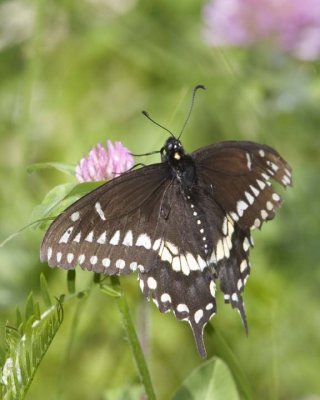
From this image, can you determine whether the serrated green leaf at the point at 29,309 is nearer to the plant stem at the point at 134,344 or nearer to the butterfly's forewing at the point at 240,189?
the plant stem at the point at 134,344

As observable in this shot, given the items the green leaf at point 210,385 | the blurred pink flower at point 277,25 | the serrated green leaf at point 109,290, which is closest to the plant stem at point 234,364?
the green leaf at point 210,385

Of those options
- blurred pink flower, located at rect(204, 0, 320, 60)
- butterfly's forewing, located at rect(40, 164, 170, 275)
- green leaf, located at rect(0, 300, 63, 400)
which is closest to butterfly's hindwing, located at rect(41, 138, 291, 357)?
butterfly's forewing, located at rect(40, 164, 170, 275)

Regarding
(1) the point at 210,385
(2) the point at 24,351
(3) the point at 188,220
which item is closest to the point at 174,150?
(3) the point at 188,220

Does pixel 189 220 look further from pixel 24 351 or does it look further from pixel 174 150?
pixel 24 351

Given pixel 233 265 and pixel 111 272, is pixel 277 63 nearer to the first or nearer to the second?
pixel 233 265

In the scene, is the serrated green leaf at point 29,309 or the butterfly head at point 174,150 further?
the butterfly head at point 174,150

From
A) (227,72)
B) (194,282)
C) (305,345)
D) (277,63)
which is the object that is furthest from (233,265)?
(227,72)
